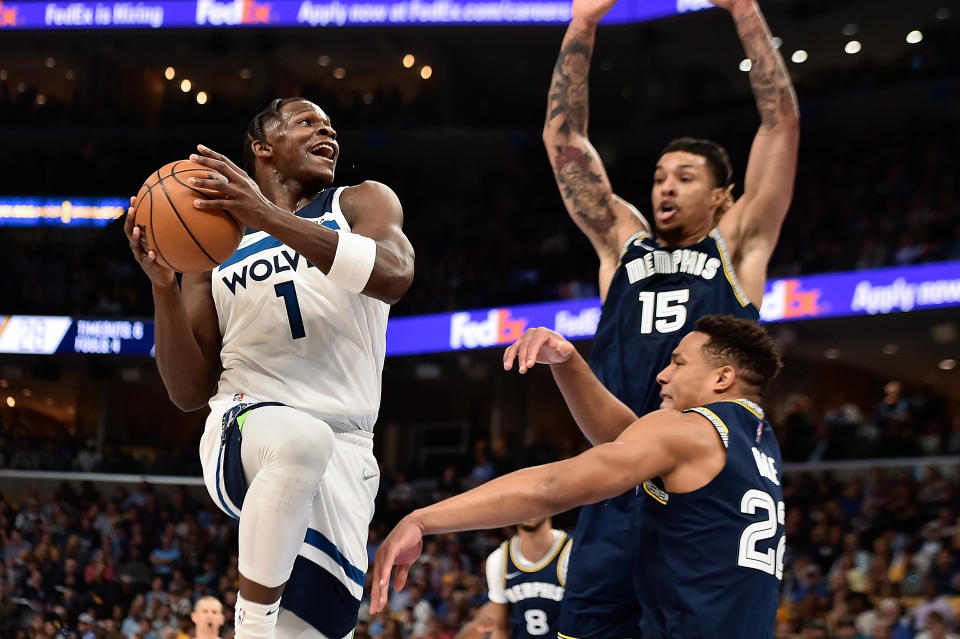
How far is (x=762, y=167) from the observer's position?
432 cm

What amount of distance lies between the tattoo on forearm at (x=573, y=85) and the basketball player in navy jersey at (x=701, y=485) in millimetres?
1667

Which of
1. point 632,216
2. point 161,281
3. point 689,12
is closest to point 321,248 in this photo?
point 161,281

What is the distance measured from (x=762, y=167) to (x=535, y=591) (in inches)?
143

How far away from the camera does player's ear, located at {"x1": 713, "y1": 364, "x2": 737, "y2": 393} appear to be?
3268 mm

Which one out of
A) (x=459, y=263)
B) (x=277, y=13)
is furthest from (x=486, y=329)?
(x=277, y=13)

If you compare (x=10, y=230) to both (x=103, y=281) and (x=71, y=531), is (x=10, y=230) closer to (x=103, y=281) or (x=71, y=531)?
(x=103, y=281)

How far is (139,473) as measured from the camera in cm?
2094

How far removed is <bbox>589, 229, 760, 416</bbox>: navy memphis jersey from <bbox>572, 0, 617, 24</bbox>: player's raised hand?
105 cm

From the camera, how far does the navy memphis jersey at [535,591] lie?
6.93m

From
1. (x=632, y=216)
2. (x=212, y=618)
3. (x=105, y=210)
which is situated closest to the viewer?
(x=632, y=216)

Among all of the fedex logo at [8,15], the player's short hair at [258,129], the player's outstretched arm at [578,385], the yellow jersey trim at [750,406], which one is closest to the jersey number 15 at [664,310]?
the player's outstretched arm at [578,385]

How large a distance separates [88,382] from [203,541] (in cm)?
823

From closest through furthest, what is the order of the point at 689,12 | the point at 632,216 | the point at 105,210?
the point at 632,216 → the point at 689,12 → the point at 105,210

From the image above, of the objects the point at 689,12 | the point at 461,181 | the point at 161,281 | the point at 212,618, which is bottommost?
the point at 212,618
